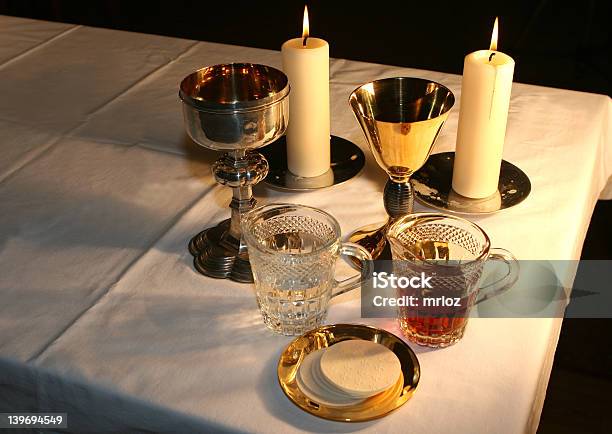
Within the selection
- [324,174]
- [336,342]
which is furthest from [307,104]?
[336,342]

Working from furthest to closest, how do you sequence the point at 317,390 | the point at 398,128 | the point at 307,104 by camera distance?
the point at 307,104, the point at 398,128, the point at 317,390

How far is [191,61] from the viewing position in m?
1.16

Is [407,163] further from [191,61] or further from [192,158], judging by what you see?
[191,61]

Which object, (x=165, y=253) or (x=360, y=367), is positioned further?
(x=165, y=253)

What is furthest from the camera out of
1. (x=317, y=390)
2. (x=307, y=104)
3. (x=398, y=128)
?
(x=307, y=104)

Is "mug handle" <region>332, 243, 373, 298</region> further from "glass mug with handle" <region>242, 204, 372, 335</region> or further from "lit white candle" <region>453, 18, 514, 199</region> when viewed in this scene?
"lit white candle" <region>453, 18, 514, 199</region>

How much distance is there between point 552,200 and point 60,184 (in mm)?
546

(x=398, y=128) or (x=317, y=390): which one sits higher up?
(x=398, y=128)

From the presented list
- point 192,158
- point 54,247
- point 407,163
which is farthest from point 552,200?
point 54,247

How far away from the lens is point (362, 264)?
24.5 inches

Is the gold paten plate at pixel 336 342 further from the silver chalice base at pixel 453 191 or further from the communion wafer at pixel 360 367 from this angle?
the silver chalice base at pixel 453 191

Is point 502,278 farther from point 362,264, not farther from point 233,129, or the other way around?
point 233,129

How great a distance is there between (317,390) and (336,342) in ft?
0.21

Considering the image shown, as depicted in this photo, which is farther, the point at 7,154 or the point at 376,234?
the point at 7,154
